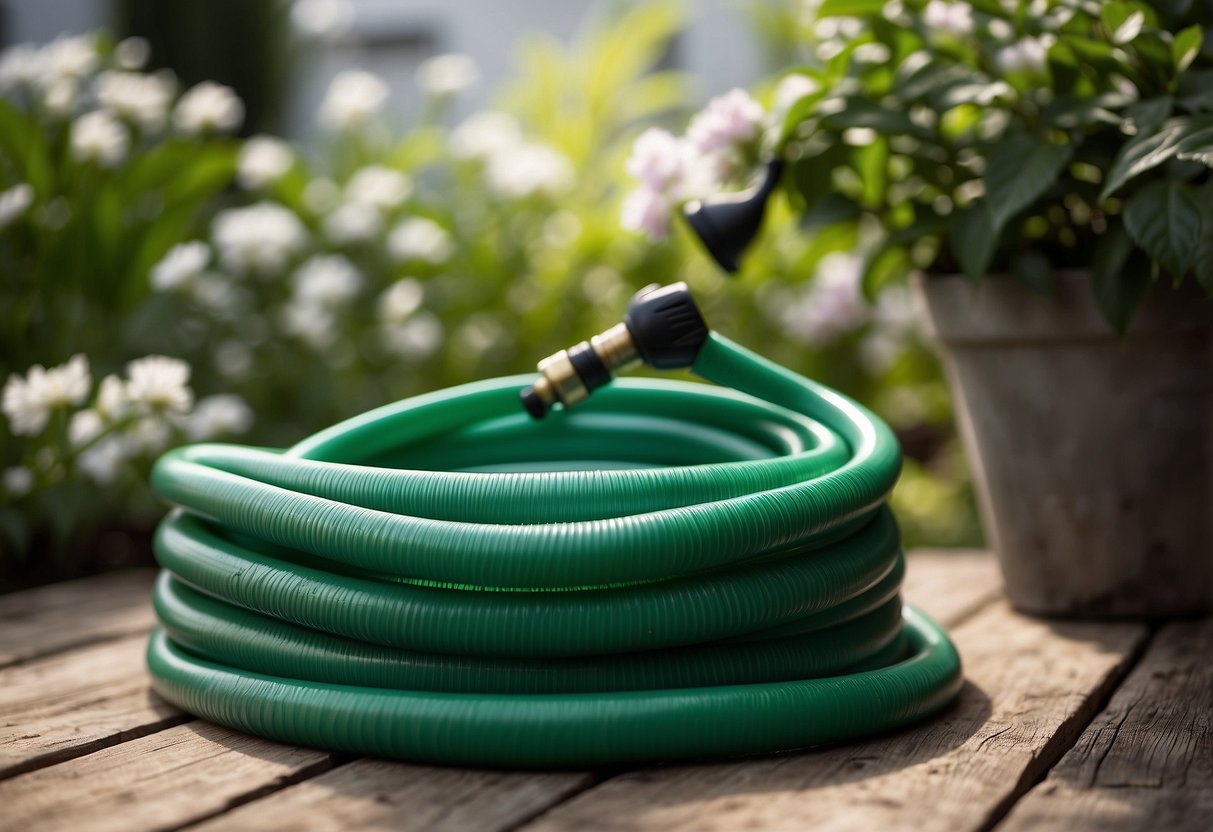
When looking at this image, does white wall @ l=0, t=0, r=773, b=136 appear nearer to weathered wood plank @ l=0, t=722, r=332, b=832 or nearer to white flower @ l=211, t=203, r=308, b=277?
white flower @ l=211, t=203, r=308, b=277

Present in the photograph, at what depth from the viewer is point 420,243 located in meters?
2.61

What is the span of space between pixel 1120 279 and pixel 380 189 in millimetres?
1773

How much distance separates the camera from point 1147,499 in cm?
150

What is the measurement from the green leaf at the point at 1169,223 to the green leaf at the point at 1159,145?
→ 4 cm

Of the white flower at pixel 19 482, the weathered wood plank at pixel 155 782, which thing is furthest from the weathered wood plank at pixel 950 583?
the white flower at pixel 19 482

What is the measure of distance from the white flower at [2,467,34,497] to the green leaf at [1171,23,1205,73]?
1.68 metres

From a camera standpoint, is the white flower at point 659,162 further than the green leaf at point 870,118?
Yes

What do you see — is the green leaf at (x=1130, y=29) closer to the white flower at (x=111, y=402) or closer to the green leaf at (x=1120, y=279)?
the green leaf at (x=1120, y=279)

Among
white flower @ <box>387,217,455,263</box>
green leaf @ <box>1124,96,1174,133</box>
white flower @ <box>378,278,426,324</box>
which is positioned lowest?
white flower @ <box>378,278,426,324</box>

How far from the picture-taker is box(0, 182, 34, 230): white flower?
6.11 ft

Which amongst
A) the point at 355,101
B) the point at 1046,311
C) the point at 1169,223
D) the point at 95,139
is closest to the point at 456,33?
the point at 355,101

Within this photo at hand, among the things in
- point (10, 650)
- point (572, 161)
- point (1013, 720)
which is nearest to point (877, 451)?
point (1013, 720)

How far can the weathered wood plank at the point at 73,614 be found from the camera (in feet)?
5.10

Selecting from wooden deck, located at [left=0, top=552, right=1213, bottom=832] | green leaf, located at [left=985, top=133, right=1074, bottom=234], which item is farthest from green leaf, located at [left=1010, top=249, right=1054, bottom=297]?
wooden deck, located at [left=0, top=552, right=1213, bottom=832]
